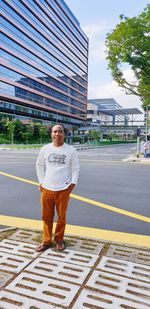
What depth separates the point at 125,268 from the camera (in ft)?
9.99

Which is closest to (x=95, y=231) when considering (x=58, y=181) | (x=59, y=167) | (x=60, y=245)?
(x=60, y=245)

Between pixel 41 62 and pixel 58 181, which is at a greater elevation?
pixel 41 62

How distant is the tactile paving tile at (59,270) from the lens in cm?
282

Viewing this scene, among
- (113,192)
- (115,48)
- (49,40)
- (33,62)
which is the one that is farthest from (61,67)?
(113,192)

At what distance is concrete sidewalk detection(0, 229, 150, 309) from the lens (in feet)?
8.01

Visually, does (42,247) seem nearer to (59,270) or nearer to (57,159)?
(59,270)

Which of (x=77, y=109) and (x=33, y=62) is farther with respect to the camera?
(x=77, y=109)

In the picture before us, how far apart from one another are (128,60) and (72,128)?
7168cm

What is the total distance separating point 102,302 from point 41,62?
243ft

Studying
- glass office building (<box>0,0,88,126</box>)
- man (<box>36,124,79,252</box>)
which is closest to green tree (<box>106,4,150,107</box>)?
man (<box>36,124,79,252</box>)

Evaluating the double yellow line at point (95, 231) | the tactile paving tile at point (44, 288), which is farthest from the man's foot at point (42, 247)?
the double yellow line at point (95, 231)

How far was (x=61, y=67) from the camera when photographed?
276 feet

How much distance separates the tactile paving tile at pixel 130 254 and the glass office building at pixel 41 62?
2145 inches

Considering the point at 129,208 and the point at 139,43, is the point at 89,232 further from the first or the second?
the point at 139,43
